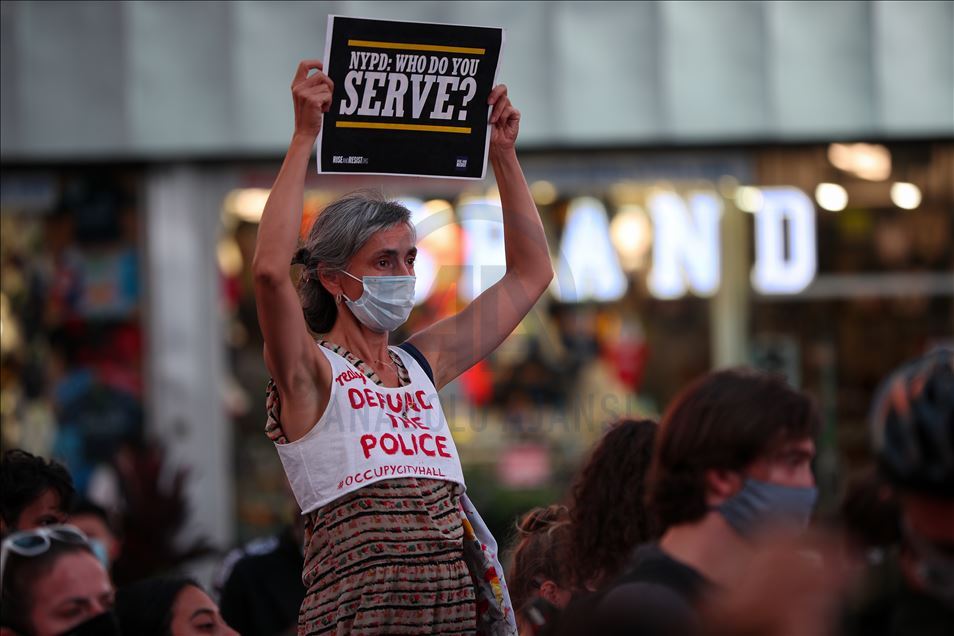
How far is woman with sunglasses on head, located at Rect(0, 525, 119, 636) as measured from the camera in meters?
3.73

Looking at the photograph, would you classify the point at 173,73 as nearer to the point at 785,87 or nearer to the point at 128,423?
the point at 128,423

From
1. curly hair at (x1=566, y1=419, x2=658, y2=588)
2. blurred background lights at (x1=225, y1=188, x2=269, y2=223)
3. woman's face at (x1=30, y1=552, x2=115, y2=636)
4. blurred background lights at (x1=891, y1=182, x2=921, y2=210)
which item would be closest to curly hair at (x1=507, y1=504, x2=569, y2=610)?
curly hair at (x1=566, y1=419, x2=658, y2=588)

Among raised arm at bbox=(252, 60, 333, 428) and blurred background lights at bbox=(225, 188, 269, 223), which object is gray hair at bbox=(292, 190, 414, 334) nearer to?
raised arm at bbox=(252, 60, 333, 428)

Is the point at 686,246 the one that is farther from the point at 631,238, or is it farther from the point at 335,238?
the point at 335,238

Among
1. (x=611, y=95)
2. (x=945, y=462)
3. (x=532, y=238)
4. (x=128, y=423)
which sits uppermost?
(x=611, y=95)

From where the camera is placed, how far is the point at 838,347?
1019cm

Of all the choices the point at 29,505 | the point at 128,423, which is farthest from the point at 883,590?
the point at 128,423

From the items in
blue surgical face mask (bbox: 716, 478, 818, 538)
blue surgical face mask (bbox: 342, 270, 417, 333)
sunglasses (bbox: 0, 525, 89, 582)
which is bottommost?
sunglasses (bbox: 0, 525, 89, 582)

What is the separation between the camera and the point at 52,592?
12.3 feet

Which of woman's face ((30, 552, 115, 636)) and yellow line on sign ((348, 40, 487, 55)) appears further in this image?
woman's face ((30, 552, 115, 636))

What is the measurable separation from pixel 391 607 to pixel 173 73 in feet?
23.6

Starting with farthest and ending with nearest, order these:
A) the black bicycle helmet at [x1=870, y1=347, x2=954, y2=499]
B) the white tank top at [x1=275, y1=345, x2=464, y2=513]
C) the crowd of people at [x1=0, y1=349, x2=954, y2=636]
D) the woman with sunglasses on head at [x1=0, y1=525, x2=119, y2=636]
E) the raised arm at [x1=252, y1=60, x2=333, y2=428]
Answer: the woman with sunglasses on head at [x1=0, y1=525, x2=119, y2=636] → the white tank top at [x1=275, y1=345, x2=464, y2=513] → the raised arm at [x1=252, y1=60, x2=333, y2=428] → the black bicycle helmet at [x1=870, y1=347, x2=954, y2=499] → the crowd of people at [x1=0, y1=349, x2=954, y2=636]

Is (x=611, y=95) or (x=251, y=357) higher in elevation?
(x=611, y=95)

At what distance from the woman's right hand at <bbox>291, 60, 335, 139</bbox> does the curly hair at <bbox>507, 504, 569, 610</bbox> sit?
123 cm
